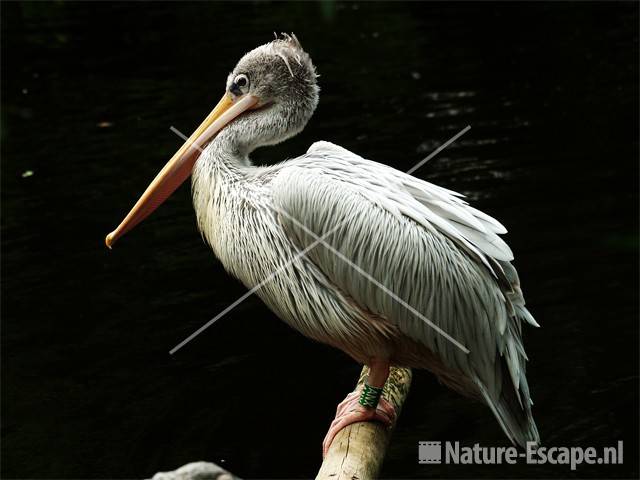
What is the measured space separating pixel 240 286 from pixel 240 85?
10.5ft

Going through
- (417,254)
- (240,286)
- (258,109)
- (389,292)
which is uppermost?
(258,109)

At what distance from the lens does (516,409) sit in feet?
11.3

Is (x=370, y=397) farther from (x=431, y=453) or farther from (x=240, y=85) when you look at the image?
(x=431, y=453)

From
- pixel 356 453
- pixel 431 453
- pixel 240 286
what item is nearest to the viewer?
pixel 356 453

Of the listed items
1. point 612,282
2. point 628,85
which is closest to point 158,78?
point 628,85

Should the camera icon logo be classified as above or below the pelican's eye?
below

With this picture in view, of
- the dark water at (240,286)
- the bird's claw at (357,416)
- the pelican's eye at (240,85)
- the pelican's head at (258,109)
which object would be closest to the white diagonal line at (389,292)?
the bird's claw at (357,416)

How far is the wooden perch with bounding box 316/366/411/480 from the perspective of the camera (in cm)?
296

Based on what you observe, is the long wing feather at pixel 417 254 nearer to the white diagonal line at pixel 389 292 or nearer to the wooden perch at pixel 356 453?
the white diagonal line at pixel 389 292

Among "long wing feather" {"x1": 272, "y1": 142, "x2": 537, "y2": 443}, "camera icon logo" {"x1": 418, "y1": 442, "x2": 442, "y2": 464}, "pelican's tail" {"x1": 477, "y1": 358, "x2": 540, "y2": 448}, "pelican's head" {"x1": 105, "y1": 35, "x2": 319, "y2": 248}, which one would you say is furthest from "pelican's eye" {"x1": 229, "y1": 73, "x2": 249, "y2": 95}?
"camera icon logo" {"x1": 418, "y1": 442, "x2": 442, "y2": 464}

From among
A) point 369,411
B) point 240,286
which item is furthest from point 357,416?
point 240,286

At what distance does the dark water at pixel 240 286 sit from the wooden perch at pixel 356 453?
143cm

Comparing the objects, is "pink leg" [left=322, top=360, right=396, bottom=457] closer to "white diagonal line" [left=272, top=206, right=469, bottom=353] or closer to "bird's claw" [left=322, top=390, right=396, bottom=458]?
"bird's claw" [left=322, top=390, right=396, bottom=458]

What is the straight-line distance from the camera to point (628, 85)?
10.6 meters
